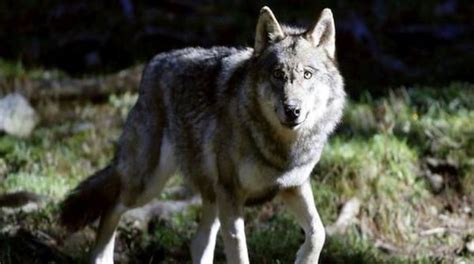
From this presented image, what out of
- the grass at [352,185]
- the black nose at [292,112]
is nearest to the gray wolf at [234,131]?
the black nose at [292,112]

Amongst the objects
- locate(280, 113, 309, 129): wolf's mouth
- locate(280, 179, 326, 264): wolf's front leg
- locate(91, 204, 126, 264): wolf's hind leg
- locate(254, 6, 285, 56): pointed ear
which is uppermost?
locate(254, 6, 285, 56): pointed ear

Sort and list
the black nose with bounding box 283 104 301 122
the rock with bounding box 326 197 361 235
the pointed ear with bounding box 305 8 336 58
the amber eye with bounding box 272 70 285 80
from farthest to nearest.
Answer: the rock with bounding box 326 197 361 235 → the pointed ear with bounding box 305 8 336 58 → the amber eye with bounding box 272 70 285 80 → the black nose with bounding box 283 104 301 122

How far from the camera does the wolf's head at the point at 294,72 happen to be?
593 centimetres

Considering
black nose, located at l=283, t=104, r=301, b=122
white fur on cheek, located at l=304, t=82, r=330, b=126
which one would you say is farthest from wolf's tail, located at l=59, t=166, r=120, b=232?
black nose, located at l=283, t=104, r=301, b=122

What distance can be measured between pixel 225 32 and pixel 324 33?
325 inches

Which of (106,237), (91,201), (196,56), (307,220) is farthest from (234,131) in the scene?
(91,201)

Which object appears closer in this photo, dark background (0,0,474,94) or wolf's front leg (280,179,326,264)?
wolf's front leg (280,179,326,264)

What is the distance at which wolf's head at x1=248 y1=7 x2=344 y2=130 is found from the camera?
5926 millimetres

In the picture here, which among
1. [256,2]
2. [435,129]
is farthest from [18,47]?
[435,129]

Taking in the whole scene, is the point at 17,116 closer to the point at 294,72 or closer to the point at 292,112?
the point at 294,72

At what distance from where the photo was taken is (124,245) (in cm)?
798

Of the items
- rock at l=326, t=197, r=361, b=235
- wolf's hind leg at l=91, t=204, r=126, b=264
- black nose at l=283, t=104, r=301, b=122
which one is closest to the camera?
black nose at l=283, t=104, r=301, b=122

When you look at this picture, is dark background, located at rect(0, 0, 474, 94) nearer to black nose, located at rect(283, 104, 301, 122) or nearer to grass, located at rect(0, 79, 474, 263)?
grass, located at rect(0, 79, 474, 263)

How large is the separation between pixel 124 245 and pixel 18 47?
6.88m
